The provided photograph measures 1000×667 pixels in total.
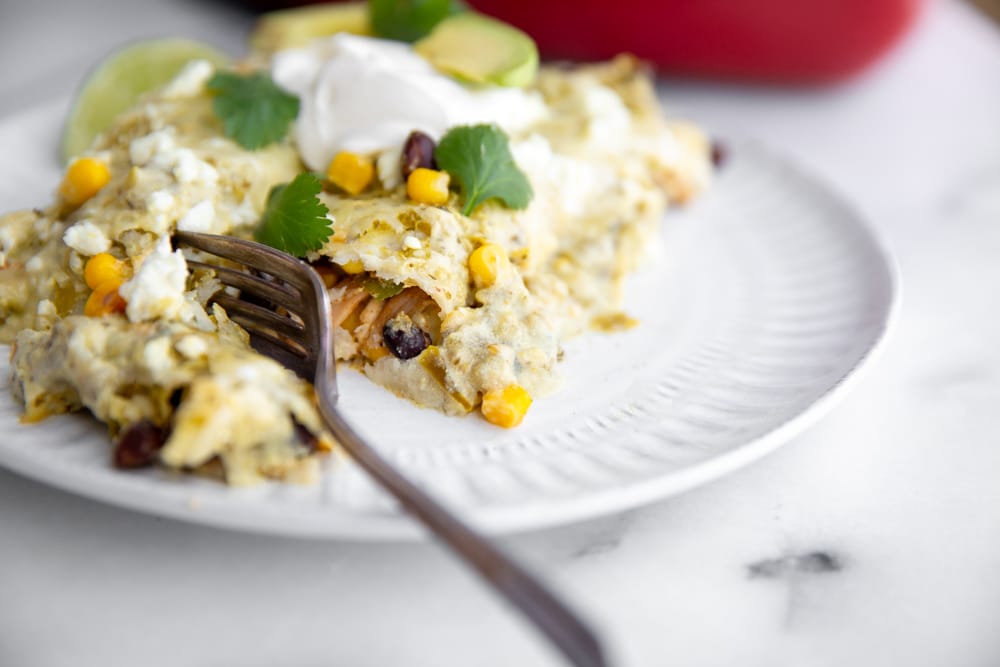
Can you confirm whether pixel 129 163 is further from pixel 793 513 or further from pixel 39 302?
pixel 793 513

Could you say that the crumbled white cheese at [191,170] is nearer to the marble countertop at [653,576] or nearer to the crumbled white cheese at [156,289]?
the crumbled white cheese at [156,289]

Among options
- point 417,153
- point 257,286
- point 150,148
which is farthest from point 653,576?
point 150,148

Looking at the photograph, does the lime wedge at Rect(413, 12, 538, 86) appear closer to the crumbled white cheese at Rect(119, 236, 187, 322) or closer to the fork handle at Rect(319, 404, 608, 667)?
the crumbled white cheese at Rect(119, 236, 187, 322)

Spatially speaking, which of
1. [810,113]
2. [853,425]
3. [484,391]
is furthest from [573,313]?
[810,113]

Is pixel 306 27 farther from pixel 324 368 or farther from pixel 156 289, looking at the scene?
pixel 324 368

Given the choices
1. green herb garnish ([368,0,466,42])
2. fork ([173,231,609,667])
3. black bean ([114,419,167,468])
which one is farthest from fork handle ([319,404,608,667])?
green herb garnish ([368,0,466,42])
